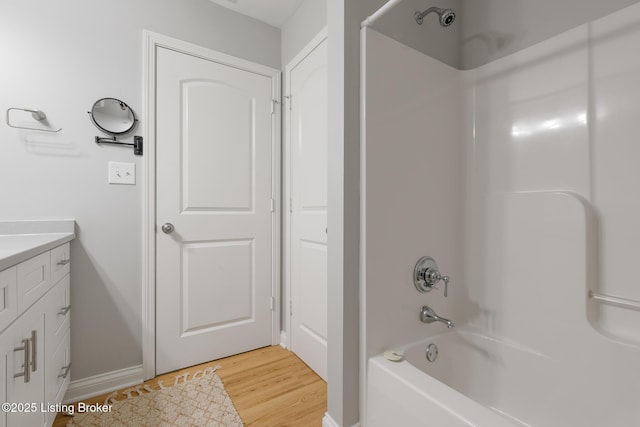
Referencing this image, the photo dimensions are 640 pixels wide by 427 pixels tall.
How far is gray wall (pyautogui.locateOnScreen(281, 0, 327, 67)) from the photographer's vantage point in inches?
69.6

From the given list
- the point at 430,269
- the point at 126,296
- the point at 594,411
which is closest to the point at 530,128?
the point at 430,269

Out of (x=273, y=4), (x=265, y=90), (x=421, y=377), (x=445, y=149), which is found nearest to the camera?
(x=421, y=377)

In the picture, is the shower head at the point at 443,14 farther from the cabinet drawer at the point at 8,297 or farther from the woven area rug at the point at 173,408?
the woven area rug at the point at 173,408

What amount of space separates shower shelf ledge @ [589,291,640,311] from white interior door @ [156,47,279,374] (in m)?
1.79

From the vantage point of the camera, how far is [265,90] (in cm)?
211

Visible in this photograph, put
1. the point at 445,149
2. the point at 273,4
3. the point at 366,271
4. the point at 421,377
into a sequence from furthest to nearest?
the point at 273,4
the point at 445,149
the point at 366,271
the point at 421,377

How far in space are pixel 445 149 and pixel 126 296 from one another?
1.99 m

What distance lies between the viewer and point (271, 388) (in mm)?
1613

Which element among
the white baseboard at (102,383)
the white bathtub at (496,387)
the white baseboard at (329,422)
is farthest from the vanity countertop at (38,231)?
the white bathtub at (496,387)

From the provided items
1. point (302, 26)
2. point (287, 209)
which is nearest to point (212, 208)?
point (287, 209)

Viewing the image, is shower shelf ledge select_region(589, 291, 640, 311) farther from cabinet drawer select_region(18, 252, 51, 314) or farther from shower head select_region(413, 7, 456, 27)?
cabinet drawer select_region(18, 252, 51, 314)

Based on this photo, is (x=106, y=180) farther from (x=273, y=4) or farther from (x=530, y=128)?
(x=530, y=128)

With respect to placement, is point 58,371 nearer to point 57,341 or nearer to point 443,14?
point 57,341

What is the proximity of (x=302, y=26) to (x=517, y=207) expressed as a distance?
177 centimetres
